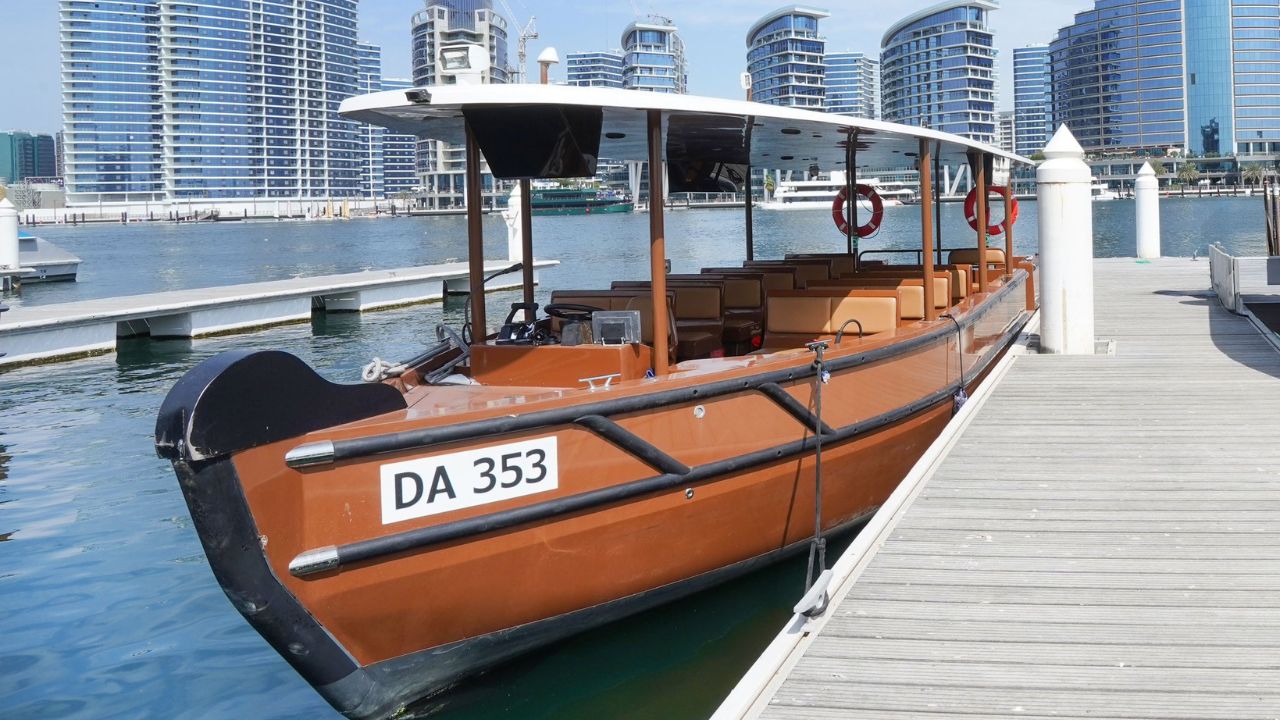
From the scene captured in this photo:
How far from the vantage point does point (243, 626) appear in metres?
6.76

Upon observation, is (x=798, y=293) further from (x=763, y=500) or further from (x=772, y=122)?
(x=763, y=500)

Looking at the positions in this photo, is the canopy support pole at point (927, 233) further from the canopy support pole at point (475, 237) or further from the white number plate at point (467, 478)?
the white number plate at point (467, 478)

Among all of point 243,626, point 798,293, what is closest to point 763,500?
point 798,293

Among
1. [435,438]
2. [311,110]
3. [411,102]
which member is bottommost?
[435,438]

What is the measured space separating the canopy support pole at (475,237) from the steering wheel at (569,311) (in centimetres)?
47

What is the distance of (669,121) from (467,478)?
8.81ft

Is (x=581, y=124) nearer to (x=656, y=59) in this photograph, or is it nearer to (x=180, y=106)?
(x=656, y=59)

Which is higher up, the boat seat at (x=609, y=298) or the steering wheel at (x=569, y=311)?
the boat seat at (x=609, y=298)

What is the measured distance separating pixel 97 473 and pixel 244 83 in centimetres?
17813

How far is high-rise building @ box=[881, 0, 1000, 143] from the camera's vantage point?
460 ft

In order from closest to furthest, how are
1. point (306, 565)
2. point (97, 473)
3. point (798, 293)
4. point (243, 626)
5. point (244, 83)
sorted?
point (306, 565) → point (243, 626) → point (798, 293) → point (97, 473) → point (244, 83)

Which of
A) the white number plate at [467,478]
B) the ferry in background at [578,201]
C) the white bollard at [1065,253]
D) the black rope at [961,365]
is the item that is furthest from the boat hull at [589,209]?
the white number plate at [467,478]

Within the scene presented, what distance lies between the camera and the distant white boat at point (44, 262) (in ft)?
129

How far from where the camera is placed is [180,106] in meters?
168
